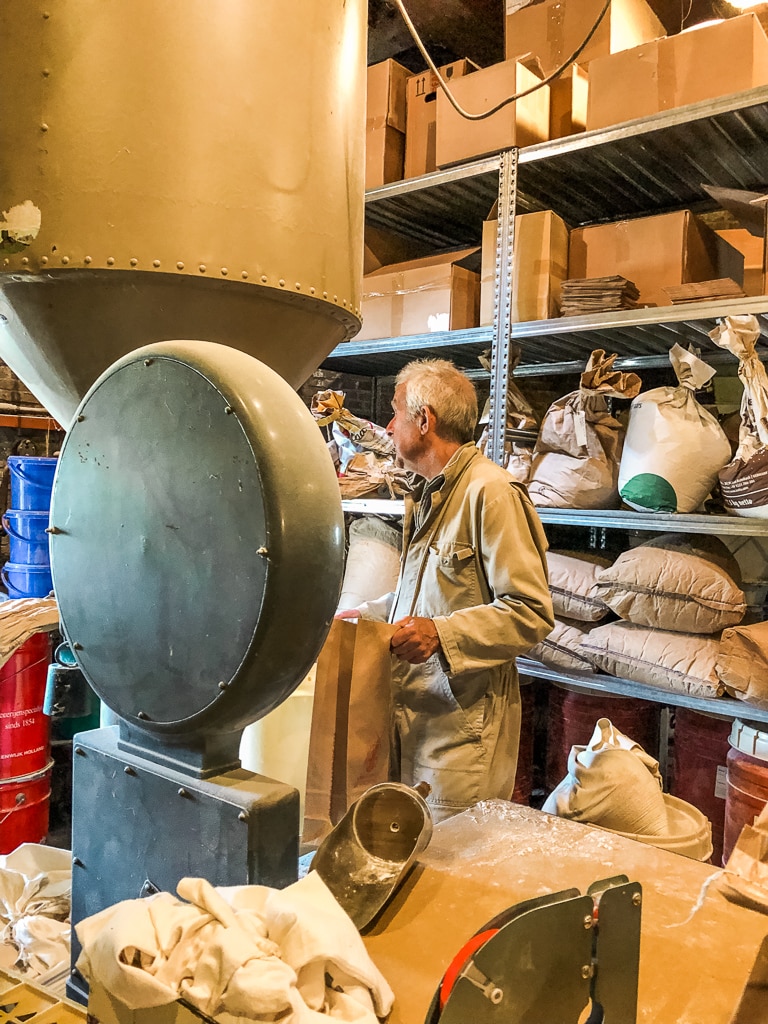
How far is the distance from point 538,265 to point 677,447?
843 millimetres

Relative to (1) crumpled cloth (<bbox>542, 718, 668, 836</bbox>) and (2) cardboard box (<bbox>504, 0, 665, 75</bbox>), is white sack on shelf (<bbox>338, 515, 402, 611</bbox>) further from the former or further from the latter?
(2) cardboard box (<bbox>504, 0, 665, 75</bbox>)

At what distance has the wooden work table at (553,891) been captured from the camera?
954 millimetres

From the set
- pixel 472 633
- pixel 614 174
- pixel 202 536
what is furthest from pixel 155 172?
pixel 614 174

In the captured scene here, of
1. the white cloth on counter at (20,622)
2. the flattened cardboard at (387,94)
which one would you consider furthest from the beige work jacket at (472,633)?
the flattened cardboard at (387,94)

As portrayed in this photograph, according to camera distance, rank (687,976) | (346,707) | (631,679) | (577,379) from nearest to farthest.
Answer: (687,976), (346,707), (631,679), (577,379)

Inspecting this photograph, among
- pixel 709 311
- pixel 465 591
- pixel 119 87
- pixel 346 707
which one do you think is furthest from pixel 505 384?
pixel 119 87

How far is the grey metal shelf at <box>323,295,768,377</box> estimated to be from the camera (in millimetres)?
2441

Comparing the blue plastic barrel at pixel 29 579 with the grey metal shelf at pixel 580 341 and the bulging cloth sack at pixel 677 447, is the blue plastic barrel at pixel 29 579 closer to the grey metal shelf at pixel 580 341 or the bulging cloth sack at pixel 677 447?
the grey metal shelf at pixel 580 341

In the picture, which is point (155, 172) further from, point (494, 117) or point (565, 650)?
point (565, 650)

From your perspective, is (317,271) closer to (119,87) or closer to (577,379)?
(119,87)

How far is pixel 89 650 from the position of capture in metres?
1.06

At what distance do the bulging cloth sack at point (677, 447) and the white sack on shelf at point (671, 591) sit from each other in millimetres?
170

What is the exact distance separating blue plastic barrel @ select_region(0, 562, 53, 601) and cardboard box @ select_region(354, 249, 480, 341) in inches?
66.9

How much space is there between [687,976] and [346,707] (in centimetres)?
75
